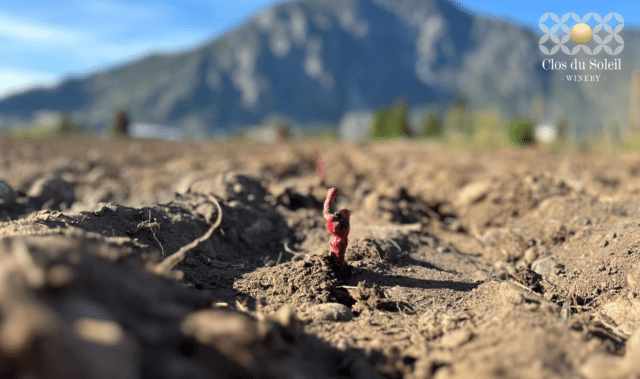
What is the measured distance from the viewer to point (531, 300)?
7.39 feet

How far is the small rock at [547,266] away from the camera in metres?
3.36

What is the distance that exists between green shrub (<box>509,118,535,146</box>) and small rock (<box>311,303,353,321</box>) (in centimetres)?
1709

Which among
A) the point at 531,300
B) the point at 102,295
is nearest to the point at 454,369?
the point at 531,300

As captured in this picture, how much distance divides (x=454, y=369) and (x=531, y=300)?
0.78 m

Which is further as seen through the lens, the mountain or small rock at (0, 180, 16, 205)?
the mountain

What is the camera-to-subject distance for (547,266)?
135 inches

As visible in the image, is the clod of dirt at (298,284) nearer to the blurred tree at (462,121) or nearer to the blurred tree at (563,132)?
the blurred tree at (563,132)

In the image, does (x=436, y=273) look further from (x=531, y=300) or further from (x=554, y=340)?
(x=554, y=340)

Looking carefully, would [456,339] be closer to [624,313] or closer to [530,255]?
Answer: [624,313]

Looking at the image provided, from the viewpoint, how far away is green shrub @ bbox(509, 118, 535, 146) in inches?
696

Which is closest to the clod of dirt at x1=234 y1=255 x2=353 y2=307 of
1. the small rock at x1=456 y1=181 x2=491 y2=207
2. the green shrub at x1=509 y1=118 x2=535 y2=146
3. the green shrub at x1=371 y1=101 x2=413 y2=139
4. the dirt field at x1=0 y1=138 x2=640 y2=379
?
the dirt field at x1=0 y1=138 x2=640 y2=379

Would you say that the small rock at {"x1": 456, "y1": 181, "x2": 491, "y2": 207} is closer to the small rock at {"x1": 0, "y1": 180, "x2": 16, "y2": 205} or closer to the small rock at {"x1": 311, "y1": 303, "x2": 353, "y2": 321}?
the small rock at {"x1": 311, "y1": 303, "x2": 353, "y2": 321}

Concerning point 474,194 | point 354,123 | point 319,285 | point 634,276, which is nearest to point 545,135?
point 474,194

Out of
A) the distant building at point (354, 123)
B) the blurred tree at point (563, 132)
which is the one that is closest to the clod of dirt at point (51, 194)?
the blurred tree at point (563, 132)
